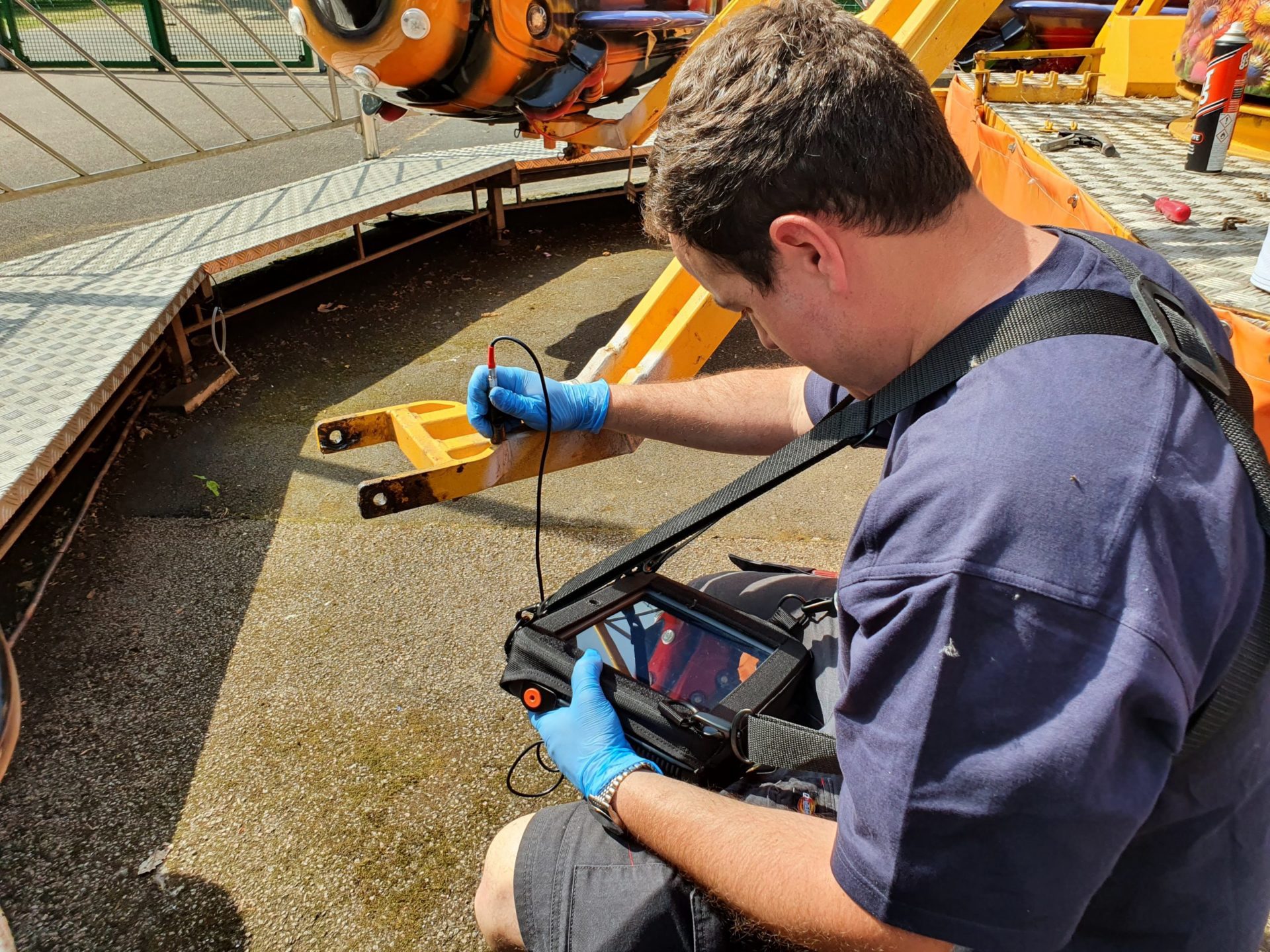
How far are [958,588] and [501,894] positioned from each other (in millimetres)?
1145

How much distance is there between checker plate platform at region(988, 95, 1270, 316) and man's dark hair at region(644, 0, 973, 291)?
1.38 m

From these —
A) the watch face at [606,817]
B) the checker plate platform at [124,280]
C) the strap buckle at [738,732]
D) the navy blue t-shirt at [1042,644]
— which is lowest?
the checker plate platform at [124,280]

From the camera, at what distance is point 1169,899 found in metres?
1.10

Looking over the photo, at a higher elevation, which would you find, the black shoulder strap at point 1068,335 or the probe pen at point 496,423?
the black shoulder strap at point 1068,335

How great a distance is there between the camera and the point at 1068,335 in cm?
104

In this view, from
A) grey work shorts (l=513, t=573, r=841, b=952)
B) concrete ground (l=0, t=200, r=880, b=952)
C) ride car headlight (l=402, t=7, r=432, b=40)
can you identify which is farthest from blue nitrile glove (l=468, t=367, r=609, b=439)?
ride car headlight (l=402, t=7, r=432, b=40)

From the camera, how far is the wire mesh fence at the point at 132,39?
12781 millimetres

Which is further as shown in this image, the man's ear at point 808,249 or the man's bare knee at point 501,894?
the man's bare knee at point 501,894

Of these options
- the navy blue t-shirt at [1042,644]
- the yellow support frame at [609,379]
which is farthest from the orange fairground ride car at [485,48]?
the navy blue t-shirt at [1042,644]

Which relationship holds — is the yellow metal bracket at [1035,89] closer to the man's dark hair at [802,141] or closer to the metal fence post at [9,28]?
→ the man's dark hair at [802,141]

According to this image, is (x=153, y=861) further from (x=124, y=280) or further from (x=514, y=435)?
(x=124, y=280)

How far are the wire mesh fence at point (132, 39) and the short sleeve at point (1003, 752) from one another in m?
13.8

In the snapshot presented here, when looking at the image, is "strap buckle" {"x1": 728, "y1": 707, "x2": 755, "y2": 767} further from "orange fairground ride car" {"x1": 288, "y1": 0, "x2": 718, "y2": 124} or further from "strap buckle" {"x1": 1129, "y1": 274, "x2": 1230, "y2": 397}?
"orange fairground ride car" {"x1": 288, "y1": 0, "x2": 718, "y2": 124}

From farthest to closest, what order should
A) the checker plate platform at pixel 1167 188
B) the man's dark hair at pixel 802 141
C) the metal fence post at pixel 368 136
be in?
the metal fence post at pixel 368 136 → the checker plate platform at pixel 1167 188 → the man's dark hair at pixel 802 141
